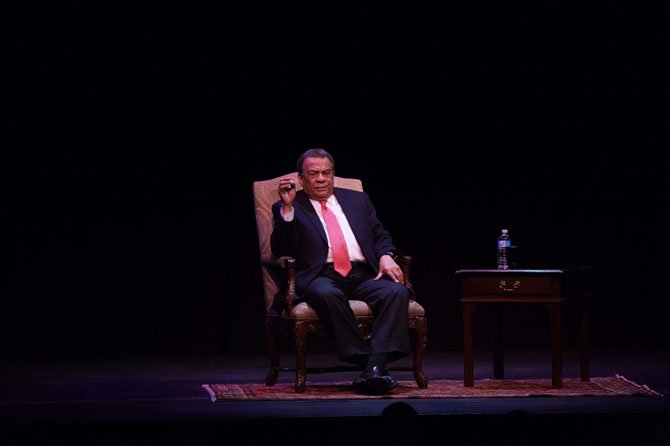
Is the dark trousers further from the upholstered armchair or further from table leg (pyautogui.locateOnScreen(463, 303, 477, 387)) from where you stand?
table leg (pyautogui.locateOnScreen(463, 303, 477, 387))

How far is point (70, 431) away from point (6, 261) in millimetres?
4875

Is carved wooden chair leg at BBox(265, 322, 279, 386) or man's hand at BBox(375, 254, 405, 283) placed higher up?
man's hand at BBox(375, 254, 405, 283)

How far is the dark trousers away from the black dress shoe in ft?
0.37

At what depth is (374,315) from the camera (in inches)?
234

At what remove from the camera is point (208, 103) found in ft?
25.4

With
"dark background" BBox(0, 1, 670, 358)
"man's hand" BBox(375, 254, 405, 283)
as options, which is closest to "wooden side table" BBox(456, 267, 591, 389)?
"man's hand" BBox(375, 254, 405, 283)

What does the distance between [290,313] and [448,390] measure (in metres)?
0.80

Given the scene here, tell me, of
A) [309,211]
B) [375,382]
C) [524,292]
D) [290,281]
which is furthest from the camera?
[309,211]

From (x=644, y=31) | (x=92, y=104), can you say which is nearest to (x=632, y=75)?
(x=644, y=31)

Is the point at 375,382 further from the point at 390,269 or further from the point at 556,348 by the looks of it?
the point at 556,348

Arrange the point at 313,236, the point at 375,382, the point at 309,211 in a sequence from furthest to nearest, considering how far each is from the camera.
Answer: the point at 309,211
the point at 313,236
the point at 375,382

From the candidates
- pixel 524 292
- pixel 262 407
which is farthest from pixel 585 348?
pixel 262 407

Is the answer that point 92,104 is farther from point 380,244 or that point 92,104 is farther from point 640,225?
point 640,225

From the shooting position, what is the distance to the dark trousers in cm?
582
